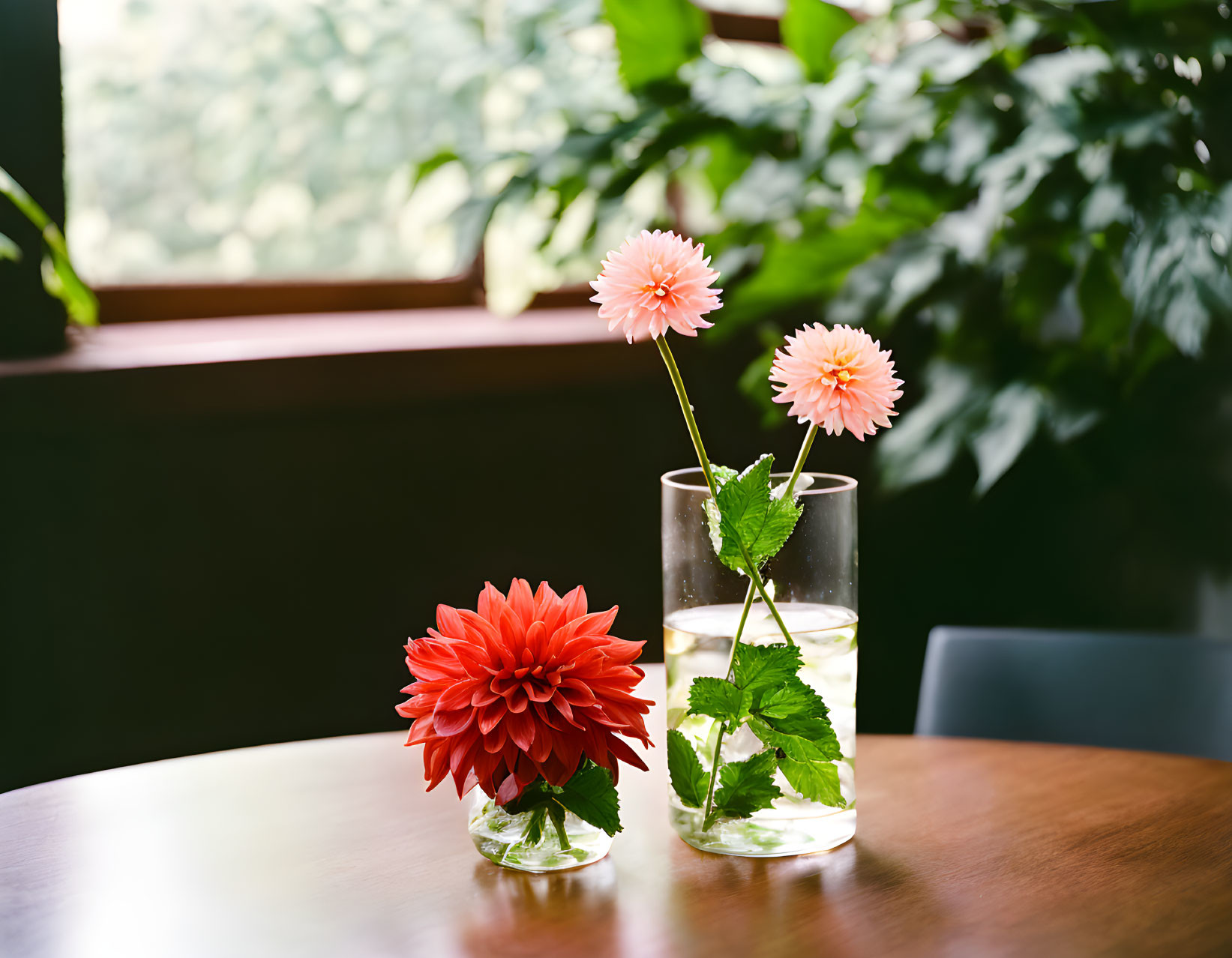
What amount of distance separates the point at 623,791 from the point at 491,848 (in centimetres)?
15

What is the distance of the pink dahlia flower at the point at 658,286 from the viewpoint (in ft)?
2.22

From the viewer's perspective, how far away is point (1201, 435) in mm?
2057

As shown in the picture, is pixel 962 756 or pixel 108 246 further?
pixel 108 246

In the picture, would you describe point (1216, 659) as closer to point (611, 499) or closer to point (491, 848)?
point (491, 848)

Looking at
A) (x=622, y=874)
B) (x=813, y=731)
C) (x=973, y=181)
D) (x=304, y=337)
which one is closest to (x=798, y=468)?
(x=813, y=731)

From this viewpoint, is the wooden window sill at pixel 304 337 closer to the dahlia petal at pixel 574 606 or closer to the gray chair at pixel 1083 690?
the gray chair at pixel 1083 690

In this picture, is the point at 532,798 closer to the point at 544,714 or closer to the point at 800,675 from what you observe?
the point at 544,714

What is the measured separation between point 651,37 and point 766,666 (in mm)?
1017

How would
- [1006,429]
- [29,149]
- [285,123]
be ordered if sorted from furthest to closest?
[285,123] → [29,149] → [1006,429]

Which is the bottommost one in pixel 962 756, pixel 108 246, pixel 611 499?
pixel 611 499

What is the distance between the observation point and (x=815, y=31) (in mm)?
1534

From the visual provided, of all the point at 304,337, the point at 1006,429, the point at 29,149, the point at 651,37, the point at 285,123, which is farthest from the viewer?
the point at 285,123

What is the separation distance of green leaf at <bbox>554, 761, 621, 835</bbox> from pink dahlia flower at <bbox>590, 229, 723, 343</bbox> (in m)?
0.24

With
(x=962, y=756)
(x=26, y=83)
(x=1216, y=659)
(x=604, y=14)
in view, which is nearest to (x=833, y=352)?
(x=962, y=756)
